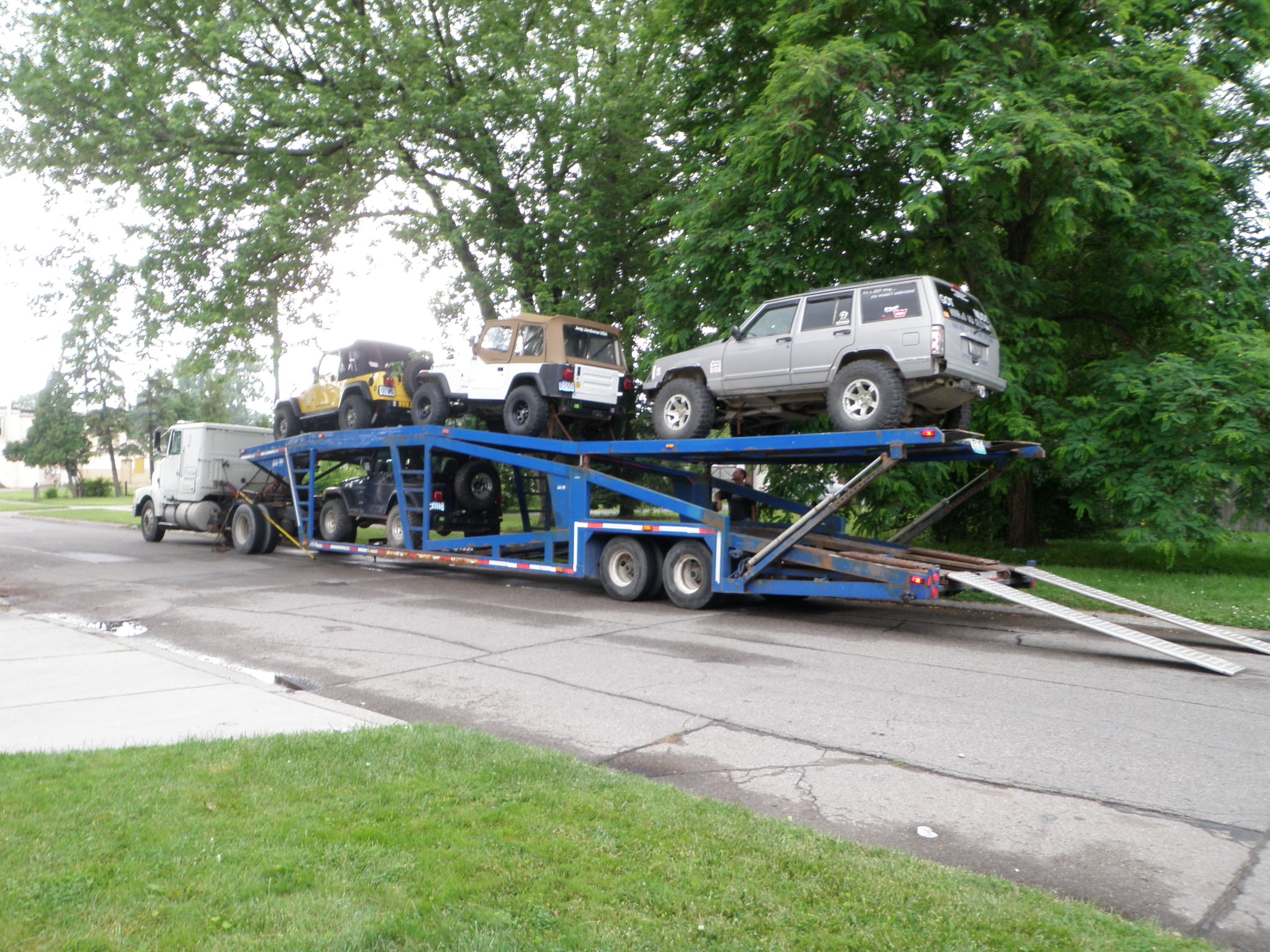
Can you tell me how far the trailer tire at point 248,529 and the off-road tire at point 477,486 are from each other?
551 centimetres

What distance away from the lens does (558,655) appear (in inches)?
363

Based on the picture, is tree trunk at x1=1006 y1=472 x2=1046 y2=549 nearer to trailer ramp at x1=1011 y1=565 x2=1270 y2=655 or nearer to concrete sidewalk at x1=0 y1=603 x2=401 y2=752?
trailer ramp at x1=1011 y1=565 x2=1270 y2=655

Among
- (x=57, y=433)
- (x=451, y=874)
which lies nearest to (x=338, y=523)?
(x=451, y=874)

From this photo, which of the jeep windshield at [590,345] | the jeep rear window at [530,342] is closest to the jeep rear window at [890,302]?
the jeep windshield at [590,345]

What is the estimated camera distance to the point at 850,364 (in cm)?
1100

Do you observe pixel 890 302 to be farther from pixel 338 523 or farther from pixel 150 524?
pixel 150 524

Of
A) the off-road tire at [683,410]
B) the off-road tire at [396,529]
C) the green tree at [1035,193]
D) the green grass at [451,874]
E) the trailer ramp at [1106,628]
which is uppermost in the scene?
the green tree at [1035,193]

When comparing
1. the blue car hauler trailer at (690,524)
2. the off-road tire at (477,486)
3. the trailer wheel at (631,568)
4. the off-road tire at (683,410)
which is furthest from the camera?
the off-road tire at (477,486)

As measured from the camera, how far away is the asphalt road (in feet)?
15.2

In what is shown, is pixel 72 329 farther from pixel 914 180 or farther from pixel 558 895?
pixel 558 895

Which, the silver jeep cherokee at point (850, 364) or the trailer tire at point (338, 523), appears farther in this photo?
the trailer tire at point (338, 523)

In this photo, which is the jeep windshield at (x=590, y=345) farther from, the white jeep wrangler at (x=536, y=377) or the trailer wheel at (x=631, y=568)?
the trailer wheel at (x=631, y=568)

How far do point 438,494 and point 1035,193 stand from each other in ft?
32.3

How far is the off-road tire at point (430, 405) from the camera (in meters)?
15.6
